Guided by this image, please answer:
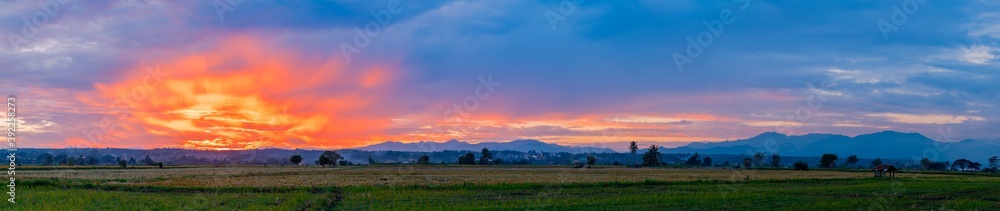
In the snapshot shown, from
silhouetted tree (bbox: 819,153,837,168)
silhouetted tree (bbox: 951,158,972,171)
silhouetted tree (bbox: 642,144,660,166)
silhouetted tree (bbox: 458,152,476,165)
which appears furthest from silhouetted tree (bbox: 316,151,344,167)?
silhouetted tree (bbox: 951,158,972,171)

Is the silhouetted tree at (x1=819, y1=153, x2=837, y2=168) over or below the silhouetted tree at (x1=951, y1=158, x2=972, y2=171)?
over

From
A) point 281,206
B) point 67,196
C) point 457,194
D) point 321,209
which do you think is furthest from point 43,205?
point 457,194

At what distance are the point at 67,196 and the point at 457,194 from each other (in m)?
21.7

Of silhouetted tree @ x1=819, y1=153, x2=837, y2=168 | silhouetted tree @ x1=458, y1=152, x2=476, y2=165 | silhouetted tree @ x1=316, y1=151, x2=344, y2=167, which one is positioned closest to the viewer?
silhouetted tree @ x1=316, y1=151, x2=344, y2=167

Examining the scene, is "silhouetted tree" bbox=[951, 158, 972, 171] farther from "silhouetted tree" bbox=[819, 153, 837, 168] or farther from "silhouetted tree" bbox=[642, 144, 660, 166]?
"silhouetted tree" bbox=[642, 144, 660, 166]

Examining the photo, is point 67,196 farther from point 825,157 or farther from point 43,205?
point 825,157

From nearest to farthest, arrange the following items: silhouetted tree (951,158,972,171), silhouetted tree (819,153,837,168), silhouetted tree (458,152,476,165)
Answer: silhouetted tree (819,153,837,168) < silhouetted tree (951,158,972,171) < silhouetted tree (458,152,476,165)

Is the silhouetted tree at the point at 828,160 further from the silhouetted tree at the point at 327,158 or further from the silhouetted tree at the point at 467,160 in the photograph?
the silhouetted tree at the point at 327,158

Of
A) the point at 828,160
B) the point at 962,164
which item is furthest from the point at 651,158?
the point at 962,164

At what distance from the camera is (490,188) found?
4656 centimetres

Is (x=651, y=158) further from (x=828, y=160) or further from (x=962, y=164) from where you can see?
(x=962, y=164)

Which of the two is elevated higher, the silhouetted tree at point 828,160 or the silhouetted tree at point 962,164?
the silhouetted tree at point 828,160

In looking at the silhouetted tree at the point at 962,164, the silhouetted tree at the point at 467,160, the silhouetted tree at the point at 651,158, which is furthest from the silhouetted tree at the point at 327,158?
the silhouetted tree at the point at 962,164

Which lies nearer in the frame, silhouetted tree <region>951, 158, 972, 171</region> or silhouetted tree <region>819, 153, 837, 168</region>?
silhouetted tree <region>819, 153, 837, 168</region>
